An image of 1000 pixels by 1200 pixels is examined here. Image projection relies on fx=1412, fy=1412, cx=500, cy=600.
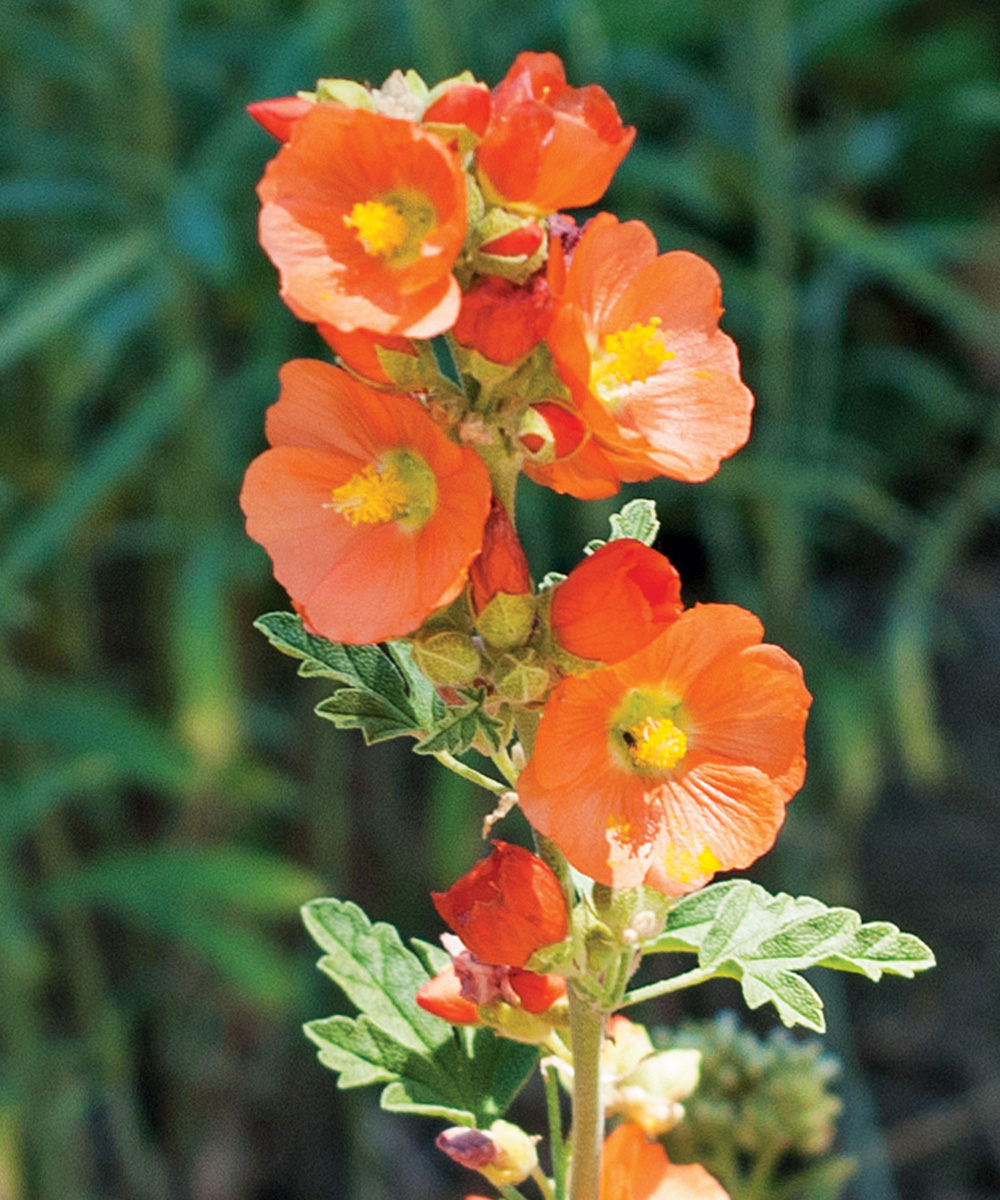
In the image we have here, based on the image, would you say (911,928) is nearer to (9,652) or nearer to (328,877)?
(328,877)

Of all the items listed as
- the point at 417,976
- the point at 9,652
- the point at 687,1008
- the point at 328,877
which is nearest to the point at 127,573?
the point at 9,652

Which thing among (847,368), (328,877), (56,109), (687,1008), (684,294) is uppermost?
(56,109)

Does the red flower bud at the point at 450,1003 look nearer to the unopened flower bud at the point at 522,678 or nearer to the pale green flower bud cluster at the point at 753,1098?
the unopened flower bud at the point at 522,678

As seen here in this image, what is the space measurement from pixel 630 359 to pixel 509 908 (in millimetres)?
218

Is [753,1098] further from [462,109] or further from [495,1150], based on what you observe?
[462,109]

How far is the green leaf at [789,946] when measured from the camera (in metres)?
0.54

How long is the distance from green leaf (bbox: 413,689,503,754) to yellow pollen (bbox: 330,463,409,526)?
76 mm

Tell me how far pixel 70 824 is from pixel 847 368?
1.55m

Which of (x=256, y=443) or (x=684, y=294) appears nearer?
(x=684, y=294)

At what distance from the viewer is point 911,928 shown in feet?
7.45

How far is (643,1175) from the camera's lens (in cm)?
64

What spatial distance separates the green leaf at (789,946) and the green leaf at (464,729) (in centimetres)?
12

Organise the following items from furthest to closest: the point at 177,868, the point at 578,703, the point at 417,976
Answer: the point at 177,868 < the point at 417,976 < the point at 578,703

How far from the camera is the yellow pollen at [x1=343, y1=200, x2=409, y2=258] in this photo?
51 centimetres
